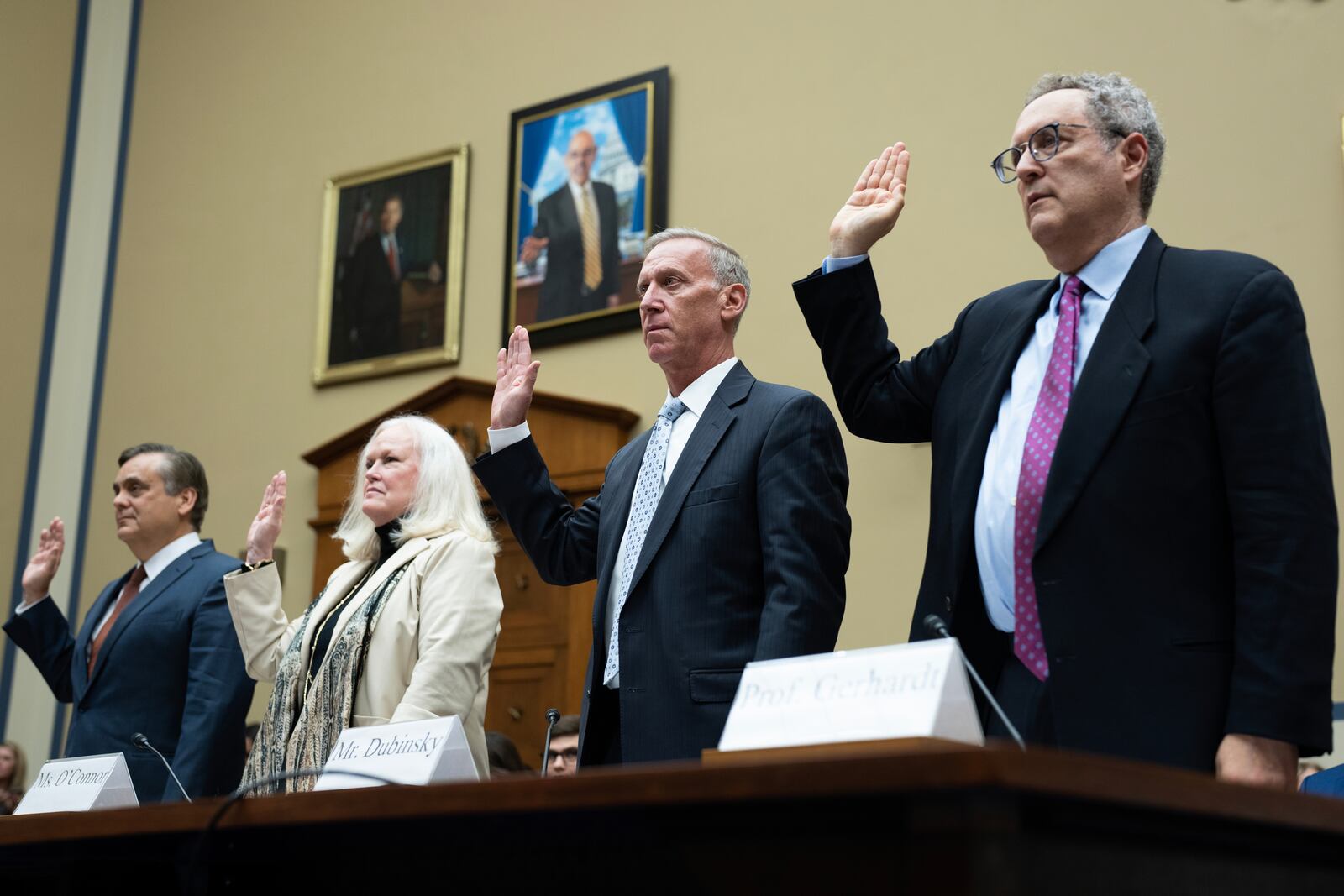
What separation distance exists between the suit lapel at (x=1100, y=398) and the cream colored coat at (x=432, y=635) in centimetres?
147

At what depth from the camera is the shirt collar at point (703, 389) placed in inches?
123

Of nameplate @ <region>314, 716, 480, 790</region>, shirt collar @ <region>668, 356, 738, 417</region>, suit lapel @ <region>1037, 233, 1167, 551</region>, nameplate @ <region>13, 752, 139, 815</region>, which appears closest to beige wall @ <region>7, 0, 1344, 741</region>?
shirt collar @ <region>668, 356, 738, 417</region>

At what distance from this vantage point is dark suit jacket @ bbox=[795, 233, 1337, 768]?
6.58ft

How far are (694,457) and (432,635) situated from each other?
79 cm

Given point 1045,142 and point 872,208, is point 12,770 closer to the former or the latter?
point 872,208

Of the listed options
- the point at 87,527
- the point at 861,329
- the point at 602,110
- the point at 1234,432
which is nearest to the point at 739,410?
the point at 861,329

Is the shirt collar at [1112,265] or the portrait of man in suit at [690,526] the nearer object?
the shirt collar at [1112,265]

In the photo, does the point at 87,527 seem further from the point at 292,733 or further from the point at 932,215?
the point at 292,733

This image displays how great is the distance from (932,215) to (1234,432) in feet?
14.6

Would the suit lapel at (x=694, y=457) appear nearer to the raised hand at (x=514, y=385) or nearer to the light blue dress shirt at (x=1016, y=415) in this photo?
the raised hand at (x=514, y=385)

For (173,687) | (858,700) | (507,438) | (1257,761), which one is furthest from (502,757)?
(858,700)

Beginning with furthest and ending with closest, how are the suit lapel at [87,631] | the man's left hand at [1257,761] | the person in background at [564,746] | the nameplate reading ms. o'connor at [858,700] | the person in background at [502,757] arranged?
the person in background at [502,757], the person in background at [564,746], the suit lapel at [87,631], the man's left hand at [1257,761], the nameplate reading ms. o'connor at [858,700]

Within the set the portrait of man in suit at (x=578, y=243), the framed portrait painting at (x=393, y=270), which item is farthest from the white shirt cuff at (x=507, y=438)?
the framed portrait painting at (x=393, y=270)

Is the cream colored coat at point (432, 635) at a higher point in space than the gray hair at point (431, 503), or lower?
lower
